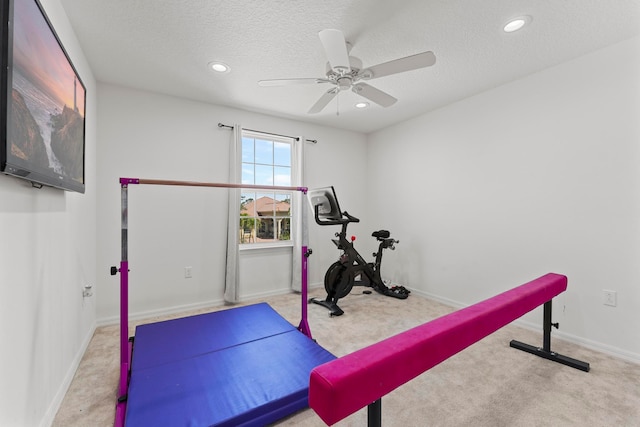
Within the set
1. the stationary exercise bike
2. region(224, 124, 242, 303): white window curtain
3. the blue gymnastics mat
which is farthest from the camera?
region(224, 124, 242, 303): white window curtain

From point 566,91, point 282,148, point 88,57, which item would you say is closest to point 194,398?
point 88,57

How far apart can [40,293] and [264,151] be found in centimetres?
303

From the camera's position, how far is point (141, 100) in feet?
10.5

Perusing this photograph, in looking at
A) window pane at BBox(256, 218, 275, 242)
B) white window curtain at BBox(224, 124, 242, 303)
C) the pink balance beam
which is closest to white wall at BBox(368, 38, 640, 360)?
the pink balance beam

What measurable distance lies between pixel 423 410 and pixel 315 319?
1560 millimetres

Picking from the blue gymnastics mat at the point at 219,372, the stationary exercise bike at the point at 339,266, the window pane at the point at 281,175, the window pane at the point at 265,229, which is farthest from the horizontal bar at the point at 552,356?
the window pane at the point at 281,175

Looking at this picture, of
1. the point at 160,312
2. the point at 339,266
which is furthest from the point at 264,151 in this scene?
the point at 160,312

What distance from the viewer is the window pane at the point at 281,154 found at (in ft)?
13.8

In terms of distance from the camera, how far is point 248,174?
3.97 m

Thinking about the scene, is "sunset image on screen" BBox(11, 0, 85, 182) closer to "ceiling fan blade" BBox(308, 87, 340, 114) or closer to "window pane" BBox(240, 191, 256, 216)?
"ceiling fan blade" BBox(308, 87, 340, 114)

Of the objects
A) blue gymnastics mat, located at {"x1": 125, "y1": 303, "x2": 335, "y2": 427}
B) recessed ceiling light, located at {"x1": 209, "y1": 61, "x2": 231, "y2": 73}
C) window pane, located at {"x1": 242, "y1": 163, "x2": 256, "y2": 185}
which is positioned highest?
recessed ceiling light, located at {"x1": 209, "y1": 61, "x2": 231, "y2": 73}

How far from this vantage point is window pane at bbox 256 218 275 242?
161 inches

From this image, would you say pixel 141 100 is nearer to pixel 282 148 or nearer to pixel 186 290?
pixel 282 148

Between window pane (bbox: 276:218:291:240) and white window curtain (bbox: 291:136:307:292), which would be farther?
window pane (bbox: 276:218:291:240)
